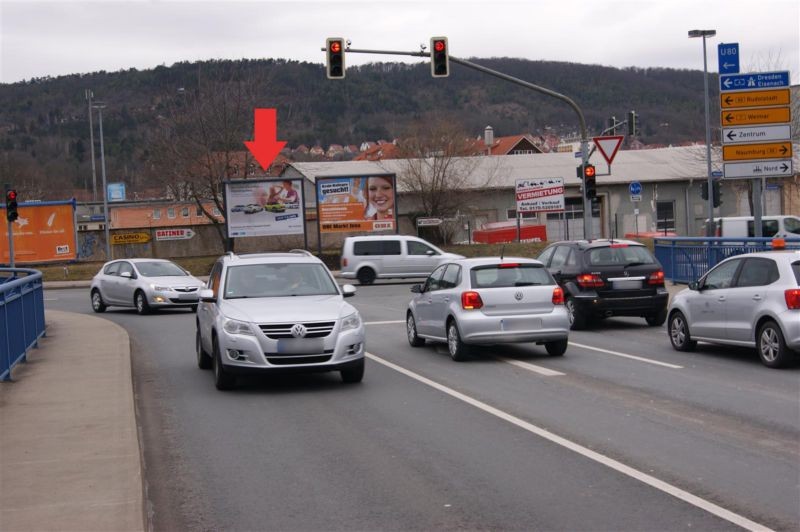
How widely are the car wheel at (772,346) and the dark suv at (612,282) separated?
4812mm

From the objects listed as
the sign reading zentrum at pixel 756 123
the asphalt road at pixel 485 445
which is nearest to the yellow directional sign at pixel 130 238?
the sign reading zentrum at pixel 756 123

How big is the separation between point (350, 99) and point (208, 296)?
125193mm

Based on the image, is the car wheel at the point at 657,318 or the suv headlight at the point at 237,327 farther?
the car wheel at the point at 657,318

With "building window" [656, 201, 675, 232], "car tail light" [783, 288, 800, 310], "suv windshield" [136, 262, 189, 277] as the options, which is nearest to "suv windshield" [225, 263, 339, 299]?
"car tail light" [783, 288, 800, 310]

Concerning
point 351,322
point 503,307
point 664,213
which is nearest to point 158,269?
point 503,307

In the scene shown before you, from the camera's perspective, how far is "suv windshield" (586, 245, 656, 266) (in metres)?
18.2

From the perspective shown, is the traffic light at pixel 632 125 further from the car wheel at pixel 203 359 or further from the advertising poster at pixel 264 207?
the car wheel at pixel 203 359

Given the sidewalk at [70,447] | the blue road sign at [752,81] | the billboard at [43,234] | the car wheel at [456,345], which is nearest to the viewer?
the sidewalk at [70,447]

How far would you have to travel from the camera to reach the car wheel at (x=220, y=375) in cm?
1191

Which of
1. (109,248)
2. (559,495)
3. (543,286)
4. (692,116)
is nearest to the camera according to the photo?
(559,495)

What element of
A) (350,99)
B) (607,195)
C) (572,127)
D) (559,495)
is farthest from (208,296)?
(572,127)

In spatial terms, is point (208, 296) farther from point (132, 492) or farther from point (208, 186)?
point (208, 186)

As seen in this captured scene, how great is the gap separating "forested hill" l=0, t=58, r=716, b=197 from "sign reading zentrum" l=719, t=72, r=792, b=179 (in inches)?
3615

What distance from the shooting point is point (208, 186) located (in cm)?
4950
